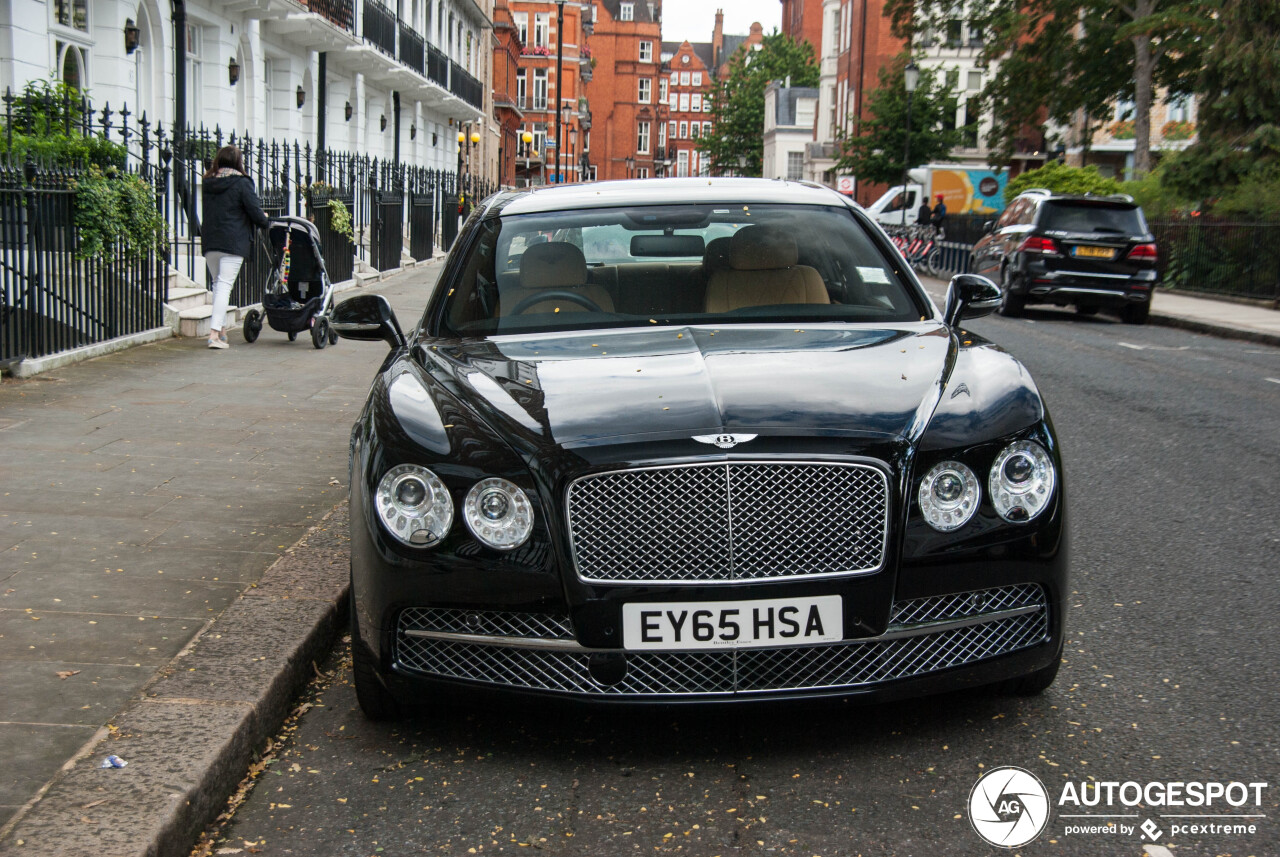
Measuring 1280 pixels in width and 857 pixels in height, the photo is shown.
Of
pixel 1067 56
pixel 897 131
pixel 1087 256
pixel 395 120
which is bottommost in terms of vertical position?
pixel 1087 256

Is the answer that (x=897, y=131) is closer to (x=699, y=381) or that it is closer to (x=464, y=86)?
(x=464, y=86)

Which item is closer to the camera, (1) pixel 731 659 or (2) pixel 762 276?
(1) pixel 731 659

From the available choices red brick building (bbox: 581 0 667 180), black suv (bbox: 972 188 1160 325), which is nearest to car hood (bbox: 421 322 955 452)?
black suv (bbox: 972 188 1160 325)

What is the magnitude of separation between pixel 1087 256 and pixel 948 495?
56.4 feet

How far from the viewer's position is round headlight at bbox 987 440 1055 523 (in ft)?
11.5

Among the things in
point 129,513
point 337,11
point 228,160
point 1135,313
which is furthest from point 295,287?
point 337,11

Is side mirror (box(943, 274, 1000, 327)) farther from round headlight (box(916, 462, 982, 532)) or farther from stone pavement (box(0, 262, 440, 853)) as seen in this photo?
stone pavement (box(0, 262, 440, 853))

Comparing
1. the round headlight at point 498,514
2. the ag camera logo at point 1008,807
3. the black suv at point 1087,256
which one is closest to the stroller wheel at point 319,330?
the round headlight at point 498,514

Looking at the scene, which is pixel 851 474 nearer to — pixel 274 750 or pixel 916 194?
pixel 274 750

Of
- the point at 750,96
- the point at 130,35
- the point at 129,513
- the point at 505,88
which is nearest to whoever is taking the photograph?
the point at 129,513

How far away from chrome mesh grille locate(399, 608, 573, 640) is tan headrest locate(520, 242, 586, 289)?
5.55 ft

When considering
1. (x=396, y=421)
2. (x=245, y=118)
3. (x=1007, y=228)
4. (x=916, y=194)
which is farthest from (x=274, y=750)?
(x=916, y=194)

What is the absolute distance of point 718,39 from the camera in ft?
592
